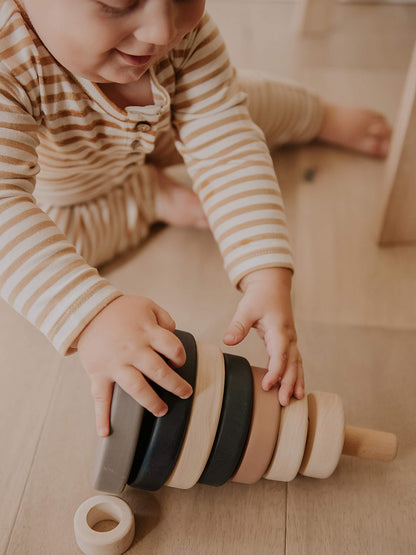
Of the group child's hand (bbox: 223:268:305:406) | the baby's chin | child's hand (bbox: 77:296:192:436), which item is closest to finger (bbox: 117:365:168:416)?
child's hand (bbox: 77:296:192:436)

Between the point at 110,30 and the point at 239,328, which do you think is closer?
the point at 110,30

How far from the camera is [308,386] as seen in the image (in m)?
0.64

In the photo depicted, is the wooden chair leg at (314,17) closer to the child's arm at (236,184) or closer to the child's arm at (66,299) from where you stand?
the child's arm at (236,184)

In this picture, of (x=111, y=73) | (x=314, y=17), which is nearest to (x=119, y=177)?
(x=111, y=73)

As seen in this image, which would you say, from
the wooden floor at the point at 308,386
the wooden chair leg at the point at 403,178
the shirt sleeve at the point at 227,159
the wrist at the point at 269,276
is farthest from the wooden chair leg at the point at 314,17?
the wrist at the point at 269,276

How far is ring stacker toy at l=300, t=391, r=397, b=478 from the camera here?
0.52 m

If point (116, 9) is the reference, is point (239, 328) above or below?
below

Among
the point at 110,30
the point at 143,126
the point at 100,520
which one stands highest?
the point at 110,30

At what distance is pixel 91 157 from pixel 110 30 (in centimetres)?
22

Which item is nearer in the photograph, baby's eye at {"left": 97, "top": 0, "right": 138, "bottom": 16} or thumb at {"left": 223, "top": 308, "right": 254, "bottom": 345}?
baby's eye at {"left": 97, "top": 0, "right": 138, "bottom": 16}

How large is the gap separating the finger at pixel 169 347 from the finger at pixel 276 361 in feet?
0.27

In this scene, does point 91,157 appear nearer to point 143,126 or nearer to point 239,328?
point 143,126

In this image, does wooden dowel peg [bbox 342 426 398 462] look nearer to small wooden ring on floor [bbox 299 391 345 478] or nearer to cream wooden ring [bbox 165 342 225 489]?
small wooden ring on floor [bbox 299 391 345 478]

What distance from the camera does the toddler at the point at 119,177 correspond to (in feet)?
1.56
